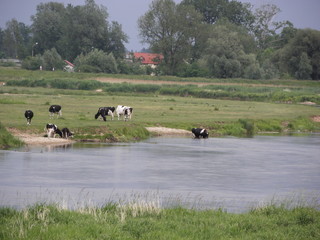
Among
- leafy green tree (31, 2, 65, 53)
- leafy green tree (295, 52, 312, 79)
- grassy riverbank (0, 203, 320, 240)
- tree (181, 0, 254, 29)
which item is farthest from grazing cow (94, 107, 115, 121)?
tree (181, 0, 254, 29)

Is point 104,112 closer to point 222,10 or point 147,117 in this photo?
point 147,117

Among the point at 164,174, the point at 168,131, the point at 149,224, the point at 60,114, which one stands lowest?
the point at 164,174

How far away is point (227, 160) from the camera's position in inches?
1257

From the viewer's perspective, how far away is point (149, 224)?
1476 centimetres

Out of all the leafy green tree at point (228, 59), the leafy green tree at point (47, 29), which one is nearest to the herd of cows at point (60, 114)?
the leafy green tree at point (228, 59)

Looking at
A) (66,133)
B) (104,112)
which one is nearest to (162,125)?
(104,112)

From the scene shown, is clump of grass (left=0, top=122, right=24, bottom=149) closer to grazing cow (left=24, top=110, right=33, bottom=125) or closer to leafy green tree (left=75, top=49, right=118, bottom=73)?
grazing cow (left=24, top=110, right=33, bottom=125)

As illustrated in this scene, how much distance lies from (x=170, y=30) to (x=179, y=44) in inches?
140

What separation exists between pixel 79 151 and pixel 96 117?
10.1m

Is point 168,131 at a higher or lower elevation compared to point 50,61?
lower

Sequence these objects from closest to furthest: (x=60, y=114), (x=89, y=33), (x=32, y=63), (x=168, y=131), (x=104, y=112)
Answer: (x=104, y=112)
(x=60, y=114)
(x=168, y=131)
(x=32, y=63)
(x=89, y=33)

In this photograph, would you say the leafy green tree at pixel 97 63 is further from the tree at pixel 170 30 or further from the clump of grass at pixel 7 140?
the clump of grass at pixel 7 140

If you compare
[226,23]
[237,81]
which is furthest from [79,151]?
[226,23]

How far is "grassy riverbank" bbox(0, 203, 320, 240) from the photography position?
45.2ft
